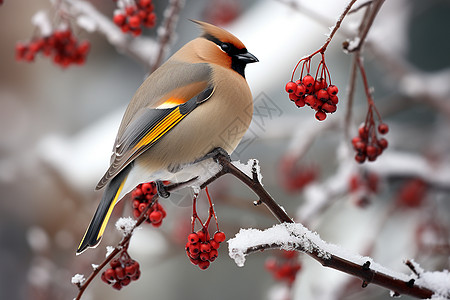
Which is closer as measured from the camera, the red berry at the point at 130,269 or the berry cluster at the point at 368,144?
the red berry at the point at 130,269

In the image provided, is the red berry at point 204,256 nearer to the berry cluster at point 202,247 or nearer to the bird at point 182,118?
the berry cluster at point 202,247

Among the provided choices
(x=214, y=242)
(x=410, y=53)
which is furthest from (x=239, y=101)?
(x=410, y=53)

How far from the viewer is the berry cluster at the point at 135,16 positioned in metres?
1.60

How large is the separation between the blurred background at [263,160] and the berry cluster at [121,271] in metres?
0.48

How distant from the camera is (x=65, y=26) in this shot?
74.5 inches

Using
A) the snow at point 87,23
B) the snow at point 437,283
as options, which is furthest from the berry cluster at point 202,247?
the snow at point 87,23

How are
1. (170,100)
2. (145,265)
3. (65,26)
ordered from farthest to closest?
(145,265) → (65,26) → (170,100)

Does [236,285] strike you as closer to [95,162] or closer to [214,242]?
[95,162]

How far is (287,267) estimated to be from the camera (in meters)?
1.85

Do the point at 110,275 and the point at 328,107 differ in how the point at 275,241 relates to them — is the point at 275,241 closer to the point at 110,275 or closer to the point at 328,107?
the point at 328,107

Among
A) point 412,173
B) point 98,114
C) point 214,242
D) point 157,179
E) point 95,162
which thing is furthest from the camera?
point 98,114

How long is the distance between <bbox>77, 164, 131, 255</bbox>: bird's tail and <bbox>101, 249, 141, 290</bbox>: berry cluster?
0.23 feet

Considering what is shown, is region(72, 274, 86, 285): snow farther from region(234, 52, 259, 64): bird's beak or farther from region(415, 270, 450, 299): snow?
region(234, 52, 259, 64): bird's beak

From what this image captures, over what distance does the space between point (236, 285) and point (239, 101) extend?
260cm
